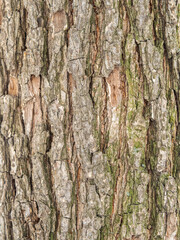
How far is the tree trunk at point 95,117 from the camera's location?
1.44 m

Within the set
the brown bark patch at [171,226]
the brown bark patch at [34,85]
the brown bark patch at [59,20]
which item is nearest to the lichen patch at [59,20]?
the brown bark patch at [59,20]

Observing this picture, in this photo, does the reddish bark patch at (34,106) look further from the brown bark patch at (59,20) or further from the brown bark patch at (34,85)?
the brown bark patch at (59,20)

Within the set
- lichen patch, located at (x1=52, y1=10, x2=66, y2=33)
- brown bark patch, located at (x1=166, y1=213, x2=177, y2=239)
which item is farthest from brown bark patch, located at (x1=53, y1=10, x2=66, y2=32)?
brown bark patch, located at (x1=166, y1=213, x2=177, y2=239)

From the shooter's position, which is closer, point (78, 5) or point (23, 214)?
point (78, 5)

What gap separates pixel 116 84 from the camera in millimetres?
1456

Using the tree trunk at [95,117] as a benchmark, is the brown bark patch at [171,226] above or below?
below

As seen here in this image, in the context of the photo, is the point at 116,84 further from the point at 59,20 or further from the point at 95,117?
the point at 59,20

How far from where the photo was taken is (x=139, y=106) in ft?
4.79

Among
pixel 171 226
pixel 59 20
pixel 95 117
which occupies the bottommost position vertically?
pixel 171 226

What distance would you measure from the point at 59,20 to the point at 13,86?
0.45 meters

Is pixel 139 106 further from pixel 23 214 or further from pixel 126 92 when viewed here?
pixel 23 214

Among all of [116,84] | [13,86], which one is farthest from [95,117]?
[13,86]

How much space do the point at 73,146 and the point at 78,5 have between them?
2.44 ft

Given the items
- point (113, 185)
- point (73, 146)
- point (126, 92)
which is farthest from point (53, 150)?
point (126, 92)
